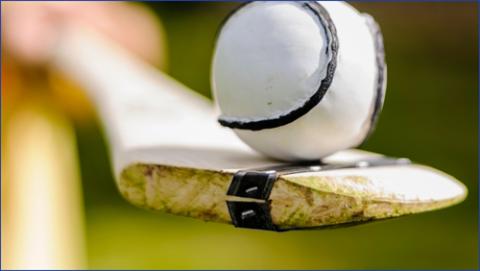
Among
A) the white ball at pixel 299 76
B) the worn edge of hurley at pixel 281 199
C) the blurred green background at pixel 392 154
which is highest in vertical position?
the white ball at pixel 299 76

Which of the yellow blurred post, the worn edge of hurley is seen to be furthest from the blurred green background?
the worn edge of hurley

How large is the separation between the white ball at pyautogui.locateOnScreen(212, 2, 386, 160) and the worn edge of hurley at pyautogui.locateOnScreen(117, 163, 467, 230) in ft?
0.15

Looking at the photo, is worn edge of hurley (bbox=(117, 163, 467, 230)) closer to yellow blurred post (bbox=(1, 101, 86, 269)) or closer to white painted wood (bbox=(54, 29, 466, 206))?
white painted wood (bbox=(54, 29, 466, 206))

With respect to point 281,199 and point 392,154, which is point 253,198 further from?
point 392,154

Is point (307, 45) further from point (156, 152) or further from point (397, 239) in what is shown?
point (397, 239)

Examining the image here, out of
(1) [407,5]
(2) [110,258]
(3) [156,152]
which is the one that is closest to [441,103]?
(1) [407,5]

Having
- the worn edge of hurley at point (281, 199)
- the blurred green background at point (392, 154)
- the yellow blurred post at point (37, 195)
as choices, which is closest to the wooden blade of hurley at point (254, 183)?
the worn edge of hurley at point (281, 199)

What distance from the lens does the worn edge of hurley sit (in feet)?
1.45

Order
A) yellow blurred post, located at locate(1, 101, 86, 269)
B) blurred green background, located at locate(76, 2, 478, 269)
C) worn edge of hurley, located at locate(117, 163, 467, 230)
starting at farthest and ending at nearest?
blurred green background, located at locate(76, 2, 478, 269) → yellow blurred post, located at locate(1, 101, 86, 269) → worn edge of hurley, located at locate(117, 163, 467, 230)

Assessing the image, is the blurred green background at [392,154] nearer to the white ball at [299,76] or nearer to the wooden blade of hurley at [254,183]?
the wooden blade of hurley at [254,183]

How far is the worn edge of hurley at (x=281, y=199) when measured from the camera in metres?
0.44

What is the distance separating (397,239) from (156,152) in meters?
1.25

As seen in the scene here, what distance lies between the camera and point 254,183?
455 mm

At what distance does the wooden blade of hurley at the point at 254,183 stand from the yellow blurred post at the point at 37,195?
0.26 metres
